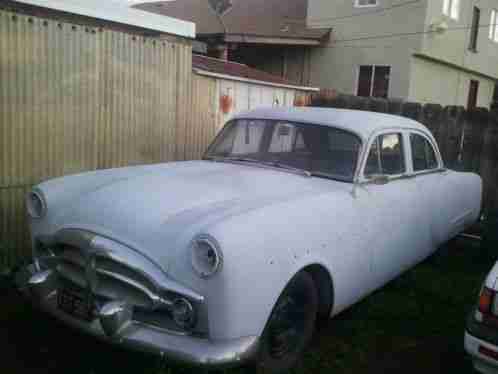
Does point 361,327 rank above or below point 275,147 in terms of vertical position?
below

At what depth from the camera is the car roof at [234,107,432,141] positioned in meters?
4.16

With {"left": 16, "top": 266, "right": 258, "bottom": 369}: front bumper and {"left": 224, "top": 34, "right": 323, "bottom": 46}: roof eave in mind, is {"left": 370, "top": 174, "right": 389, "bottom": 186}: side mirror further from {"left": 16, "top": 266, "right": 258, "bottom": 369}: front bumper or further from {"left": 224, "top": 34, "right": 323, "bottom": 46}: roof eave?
{"left": 224, "top": 34, "right": 323, "bottom": 46}: roof eave

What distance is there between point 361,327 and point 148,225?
1.97 meters

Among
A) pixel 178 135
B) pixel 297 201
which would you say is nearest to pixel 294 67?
pixel 178 135

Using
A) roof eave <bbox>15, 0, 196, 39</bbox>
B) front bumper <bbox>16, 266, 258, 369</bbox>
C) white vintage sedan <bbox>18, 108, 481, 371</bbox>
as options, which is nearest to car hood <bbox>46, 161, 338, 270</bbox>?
white vintage sedan <bbox>18, 108, 481, 371</bbox>

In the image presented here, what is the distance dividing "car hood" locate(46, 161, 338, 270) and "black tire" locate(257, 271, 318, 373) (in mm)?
568

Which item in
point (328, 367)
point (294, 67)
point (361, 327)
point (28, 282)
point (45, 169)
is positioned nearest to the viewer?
point (28, 282)

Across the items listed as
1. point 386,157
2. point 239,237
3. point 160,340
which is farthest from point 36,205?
point 386,157

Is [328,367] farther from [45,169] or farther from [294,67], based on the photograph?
[294,67]

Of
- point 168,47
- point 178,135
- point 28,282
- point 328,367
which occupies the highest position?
point 168,47

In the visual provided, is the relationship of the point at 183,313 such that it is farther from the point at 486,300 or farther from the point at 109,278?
the point at 486,300

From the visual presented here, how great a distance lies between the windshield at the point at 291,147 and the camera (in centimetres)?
400

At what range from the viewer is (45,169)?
4633mm

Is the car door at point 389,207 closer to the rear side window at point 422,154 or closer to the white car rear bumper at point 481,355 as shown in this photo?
the rear side window at point 422,154
